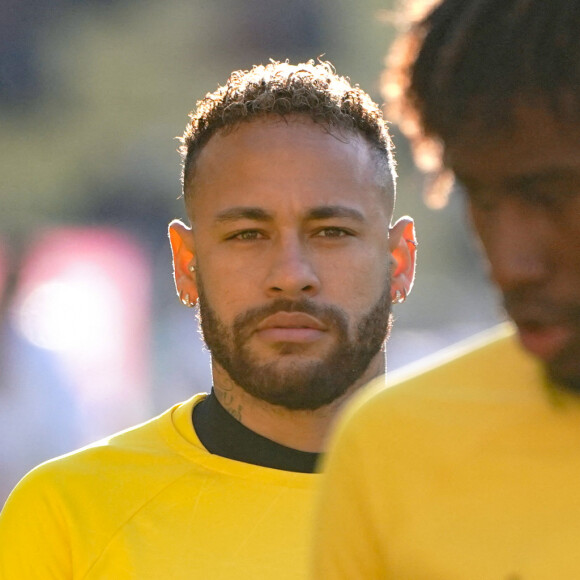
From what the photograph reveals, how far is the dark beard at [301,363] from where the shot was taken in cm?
276

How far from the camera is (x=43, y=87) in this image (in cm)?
1638

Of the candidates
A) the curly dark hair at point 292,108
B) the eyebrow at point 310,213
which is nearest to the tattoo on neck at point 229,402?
the eyebrow at point 310,213

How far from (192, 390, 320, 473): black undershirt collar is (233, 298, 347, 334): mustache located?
22cm

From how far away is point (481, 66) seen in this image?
1327 mm

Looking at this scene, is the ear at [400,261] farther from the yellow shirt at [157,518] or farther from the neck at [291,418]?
the yellow shirt at [157,518]

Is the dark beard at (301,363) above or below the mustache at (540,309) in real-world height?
above

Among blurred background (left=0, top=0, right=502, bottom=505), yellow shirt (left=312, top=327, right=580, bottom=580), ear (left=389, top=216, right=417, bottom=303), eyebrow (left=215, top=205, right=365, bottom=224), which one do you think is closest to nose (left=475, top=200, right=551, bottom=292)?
yellow shirt (left=312, top=327, right=580, bottom=580)

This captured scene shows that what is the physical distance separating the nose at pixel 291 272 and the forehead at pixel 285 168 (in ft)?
0.34

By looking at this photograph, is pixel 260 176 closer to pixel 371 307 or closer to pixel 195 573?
pixel 371 307

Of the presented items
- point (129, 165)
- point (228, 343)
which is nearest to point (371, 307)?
point (228, 343)

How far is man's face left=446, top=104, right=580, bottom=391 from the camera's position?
128cm

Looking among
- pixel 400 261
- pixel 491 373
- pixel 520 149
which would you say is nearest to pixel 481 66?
pixel 520 149

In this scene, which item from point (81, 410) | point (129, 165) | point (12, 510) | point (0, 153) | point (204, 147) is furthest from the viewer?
point (0, 153)

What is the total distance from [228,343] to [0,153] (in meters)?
14.6
